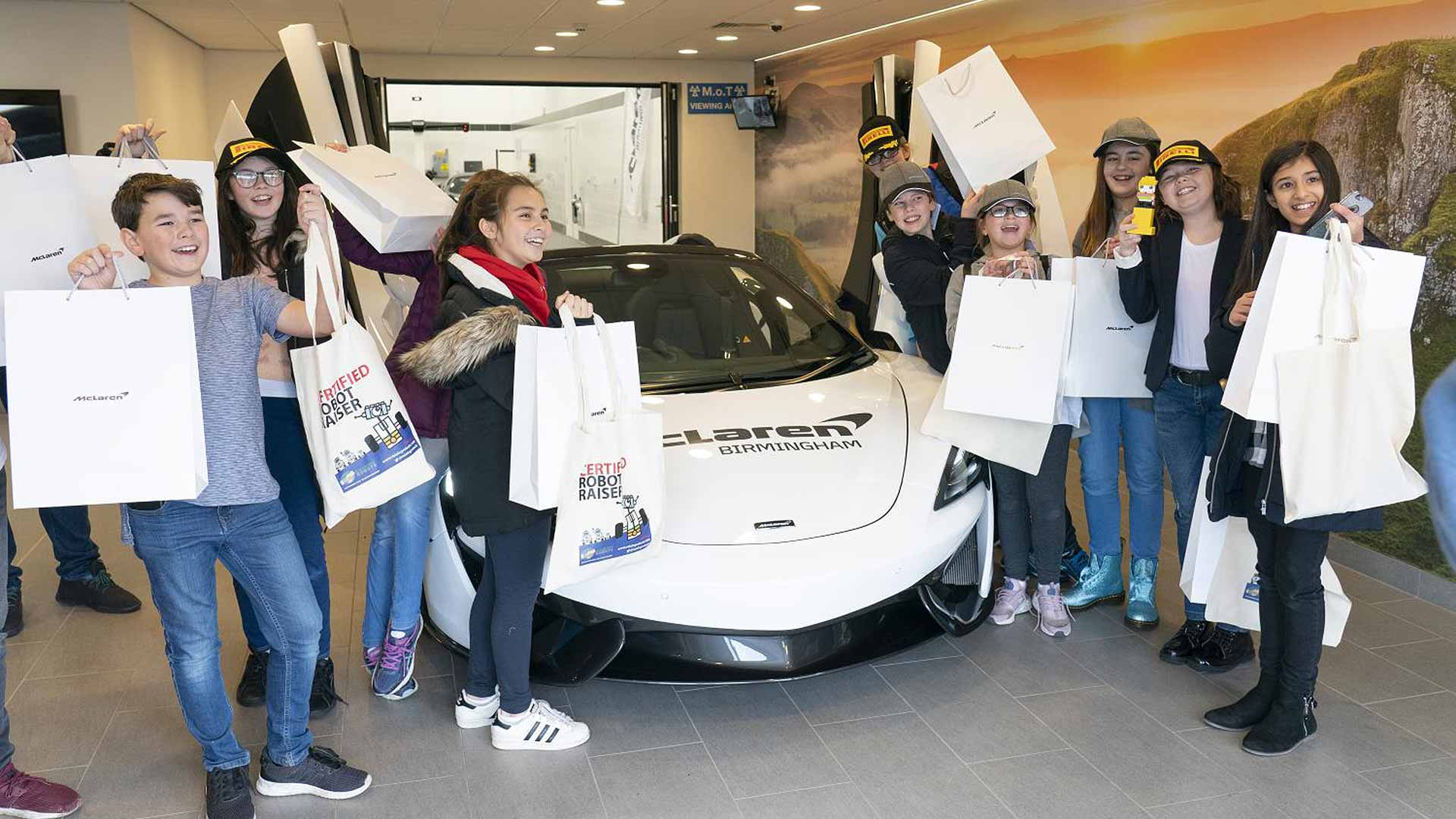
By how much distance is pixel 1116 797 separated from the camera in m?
2.47

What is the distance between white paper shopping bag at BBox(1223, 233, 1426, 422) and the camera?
7.85 feet

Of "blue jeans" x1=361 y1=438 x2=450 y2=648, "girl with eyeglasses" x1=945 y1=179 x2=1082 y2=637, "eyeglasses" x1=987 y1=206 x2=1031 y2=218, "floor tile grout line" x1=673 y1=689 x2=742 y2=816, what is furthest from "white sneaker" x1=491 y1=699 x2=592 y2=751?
"eyeglasses" x1=987 y1=206 x2=1031 y2=218

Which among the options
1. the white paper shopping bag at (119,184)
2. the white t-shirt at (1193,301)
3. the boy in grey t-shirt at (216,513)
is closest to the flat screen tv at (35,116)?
the white paper shopping bag at (119,184)

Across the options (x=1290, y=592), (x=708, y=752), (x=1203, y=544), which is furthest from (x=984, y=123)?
(x=708, y=752)

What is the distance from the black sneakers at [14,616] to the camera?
3502mm

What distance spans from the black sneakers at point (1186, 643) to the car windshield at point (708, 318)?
1.26 meters

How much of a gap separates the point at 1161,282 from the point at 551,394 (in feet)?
5.70

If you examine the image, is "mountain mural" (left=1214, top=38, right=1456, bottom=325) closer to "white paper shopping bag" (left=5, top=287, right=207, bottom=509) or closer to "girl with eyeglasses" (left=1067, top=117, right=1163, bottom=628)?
"girl with eyeglasses" (left=1067, top=117, right=1163, bottom=628)

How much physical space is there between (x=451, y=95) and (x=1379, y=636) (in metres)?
9.84

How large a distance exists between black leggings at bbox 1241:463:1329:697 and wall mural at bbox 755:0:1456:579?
4.77 ft

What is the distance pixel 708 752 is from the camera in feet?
8.82

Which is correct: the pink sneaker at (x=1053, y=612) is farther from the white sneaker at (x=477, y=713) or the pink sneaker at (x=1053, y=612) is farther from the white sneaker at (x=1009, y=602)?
the white sneaker at (x=477, y=713)

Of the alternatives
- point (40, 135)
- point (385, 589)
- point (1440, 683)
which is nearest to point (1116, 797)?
point (1440, 683)

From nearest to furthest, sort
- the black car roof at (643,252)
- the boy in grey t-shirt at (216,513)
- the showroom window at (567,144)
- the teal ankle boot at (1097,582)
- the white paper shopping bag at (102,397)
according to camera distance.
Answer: the white paper shopping bag at (102,397) → the boy in grey t-shirt at (216,513) → the teal ankle boot at (1097,582) → the black car roof at (643,252) → the showroom window at (567,144)
